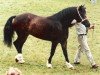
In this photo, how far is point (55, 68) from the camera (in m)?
12.6

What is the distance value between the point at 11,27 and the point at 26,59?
4.50ft

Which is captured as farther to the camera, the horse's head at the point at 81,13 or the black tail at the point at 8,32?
the black tail at the point at 8,32

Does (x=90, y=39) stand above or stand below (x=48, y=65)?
A: below

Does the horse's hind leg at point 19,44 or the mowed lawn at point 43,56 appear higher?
the horse's hind leg at point 19,44

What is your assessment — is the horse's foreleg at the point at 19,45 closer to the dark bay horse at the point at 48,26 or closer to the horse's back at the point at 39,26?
the dark bay horse at the point at 48,26

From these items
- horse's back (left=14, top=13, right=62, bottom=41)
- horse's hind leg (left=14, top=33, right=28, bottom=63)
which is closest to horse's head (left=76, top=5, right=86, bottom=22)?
horse's back (left=14, top=13, right=62, bottom=41)

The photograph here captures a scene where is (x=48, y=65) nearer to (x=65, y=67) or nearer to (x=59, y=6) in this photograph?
(x=65, y=67)

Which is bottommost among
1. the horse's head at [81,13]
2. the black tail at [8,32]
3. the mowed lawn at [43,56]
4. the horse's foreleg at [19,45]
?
the mowed lawn at [43,56]

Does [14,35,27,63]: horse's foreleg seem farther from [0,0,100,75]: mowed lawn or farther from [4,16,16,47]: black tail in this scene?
[4,16,16,47]: black tail

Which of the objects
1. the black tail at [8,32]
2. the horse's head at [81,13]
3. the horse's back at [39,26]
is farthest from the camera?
the black tail at [8,32]

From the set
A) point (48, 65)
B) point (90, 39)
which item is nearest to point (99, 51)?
point (90, 39)

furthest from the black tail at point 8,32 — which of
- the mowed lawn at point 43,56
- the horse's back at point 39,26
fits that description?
the mowed lawn at point 43,56

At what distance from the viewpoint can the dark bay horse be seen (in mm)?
12305

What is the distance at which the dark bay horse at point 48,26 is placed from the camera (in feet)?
40.4
